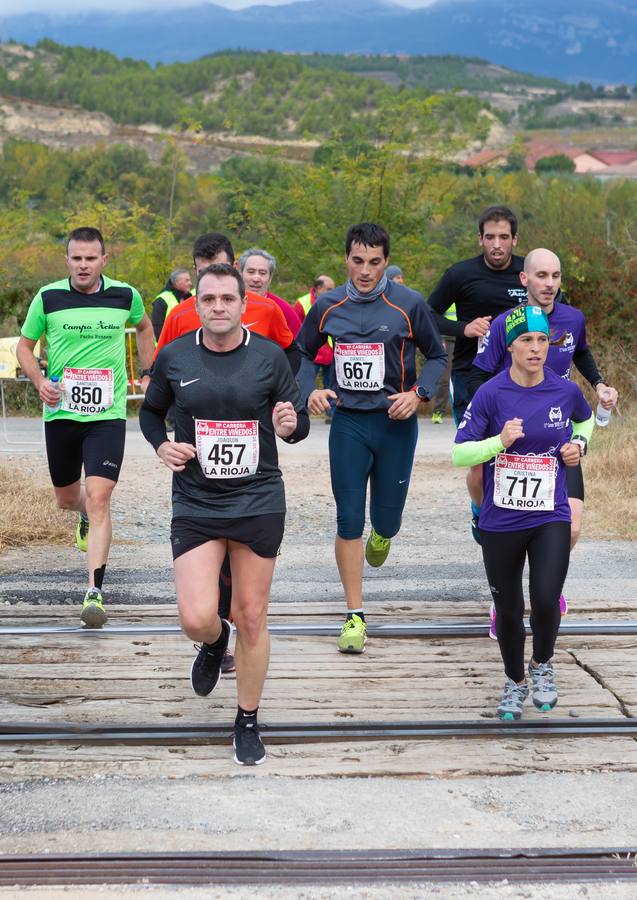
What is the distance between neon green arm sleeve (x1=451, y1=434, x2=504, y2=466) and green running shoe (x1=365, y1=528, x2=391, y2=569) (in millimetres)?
1904

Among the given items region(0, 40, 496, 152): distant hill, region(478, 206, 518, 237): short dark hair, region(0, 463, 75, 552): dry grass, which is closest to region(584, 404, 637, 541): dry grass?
region(478, 206, 518, 237): short dark hair

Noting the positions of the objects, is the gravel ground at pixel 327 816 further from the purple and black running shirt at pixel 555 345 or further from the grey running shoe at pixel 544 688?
the purple and black running shirt at pixel 555 345

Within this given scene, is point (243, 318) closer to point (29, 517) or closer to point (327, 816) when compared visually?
point (327, 816)

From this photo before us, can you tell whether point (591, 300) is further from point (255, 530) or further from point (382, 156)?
point (255, 530)

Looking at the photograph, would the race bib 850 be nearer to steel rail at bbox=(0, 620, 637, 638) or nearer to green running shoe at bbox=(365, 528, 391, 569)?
steel rail at bbox=(0, 620, 637, 638)

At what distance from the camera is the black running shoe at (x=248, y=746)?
17.6 feet

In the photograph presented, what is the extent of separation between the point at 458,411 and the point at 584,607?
152 centimetres

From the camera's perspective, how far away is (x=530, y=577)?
5684 mm

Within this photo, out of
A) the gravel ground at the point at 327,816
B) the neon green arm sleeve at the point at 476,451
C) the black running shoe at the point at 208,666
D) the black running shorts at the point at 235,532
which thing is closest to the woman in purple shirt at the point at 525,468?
the neon green arm sleeve at the point at 476,451

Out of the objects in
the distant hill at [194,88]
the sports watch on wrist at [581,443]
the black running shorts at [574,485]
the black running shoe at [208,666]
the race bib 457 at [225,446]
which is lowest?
the distant hill at [194,88]

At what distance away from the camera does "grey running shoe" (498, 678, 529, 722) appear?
5855mm

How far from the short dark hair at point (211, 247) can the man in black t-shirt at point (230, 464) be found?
1.47 meters

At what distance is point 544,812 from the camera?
4918 millimetres

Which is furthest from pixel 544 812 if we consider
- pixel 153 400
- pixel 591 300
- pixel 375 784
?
pixel 591 300
